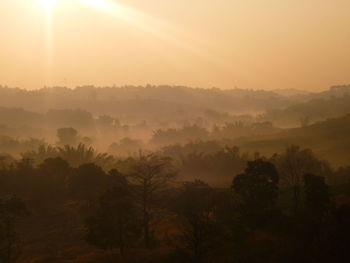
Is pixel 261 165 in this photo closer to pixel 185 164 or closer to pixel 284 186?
pixel 284 186

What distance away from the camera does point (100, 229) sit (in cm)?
2822

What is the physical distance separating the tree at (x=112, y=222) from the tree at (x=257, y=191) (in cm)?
857

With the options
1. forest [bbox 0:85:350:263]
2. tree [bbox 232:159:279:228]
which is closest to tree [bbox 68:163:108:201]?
forest [bbox 0:85:350:263]

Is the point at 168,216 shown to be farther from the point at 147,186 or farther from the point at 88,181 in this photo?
the point at 88,181

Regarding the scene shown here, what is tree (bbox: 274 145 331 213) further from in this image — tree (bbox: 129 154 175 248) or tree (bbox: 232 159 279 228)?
tree (bbox: 129 154 175 248)

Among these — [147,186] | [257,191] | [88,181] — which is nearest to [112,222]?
[147,186]

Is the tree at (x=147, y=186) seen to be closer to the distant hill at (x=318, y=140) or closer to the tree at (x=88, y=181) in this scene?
the tree at (x=88, y=181)

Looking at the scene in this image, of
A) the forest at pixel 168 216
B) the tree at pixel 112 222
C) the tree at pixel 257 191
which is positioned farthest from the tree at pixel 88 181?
the tree at pixel 257 191

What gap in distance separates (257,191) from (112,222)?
11.1 m

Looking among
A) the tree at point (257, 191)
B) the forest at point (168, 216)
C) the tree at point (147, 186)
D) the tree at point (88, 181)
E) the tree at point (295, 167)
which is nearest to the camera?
the forest at point (168, 216)

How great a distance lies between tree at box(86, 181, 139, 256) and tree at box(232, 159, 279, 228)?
338 inches

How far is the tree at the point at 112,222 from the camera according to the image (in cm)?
2811

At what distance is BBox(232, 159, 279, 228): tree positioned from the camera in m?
29.9

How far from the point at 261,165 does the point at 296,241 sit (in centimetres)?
658
